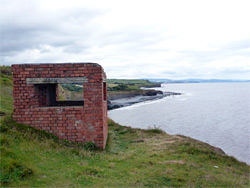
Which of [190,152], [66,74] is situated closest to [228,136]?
[190,152]

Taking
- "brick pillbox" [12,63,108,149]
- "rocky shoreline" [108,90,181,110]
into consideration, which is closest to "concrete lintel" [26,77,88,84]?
"brick pillbox" [12,63,108,149]

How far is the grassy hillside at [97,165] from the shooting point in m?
5.01

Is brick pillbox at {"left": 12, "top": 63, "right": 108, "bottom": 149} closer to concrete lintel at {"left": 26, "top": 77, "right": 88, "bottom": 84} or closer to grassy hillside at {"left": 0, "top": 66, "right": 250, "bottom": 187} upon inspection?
concrete lintel at {"left": 26, "top": 77, "right": 88, "bottom": 84}

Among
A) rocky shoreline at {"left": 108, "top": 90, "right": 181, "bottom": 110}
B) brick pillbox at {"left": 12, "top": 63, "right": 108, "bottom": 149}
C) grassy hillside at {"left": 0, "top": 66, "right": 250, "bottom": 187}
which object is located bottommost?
rocky shoreline at {"left": 108, "top": 90, "right": 181, "bottom": 110}

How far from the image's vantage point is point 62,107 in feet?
25.9

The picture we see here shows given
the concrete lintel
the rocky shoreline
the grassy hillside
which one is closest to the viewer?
the grassy hillside

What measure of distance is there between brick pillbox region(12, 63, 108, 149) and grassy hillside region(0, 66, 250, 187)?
33cm

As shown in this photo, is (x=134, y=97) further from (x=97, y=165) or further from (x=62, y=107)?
(x=97, y=165)

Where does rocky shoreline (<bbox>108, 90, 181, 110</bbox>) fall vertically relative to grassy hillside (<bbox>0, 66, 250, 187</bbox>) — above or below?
below

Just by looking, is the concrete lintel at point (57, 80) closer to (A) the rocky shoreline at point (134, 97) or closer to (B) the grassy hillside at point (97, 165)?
(B) the grassy hillside at point (97, 165)

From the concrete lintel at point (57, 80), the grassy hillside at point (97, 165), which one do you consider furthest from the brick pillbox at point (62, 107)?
the grassy hillside at point (97, 165)

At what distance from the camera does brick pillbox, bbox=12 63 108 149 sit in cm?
784

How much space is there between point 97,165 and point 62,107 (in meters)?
2.63

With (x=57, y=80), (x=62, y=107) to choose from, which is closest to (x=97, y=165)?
(x=62, y=107)
